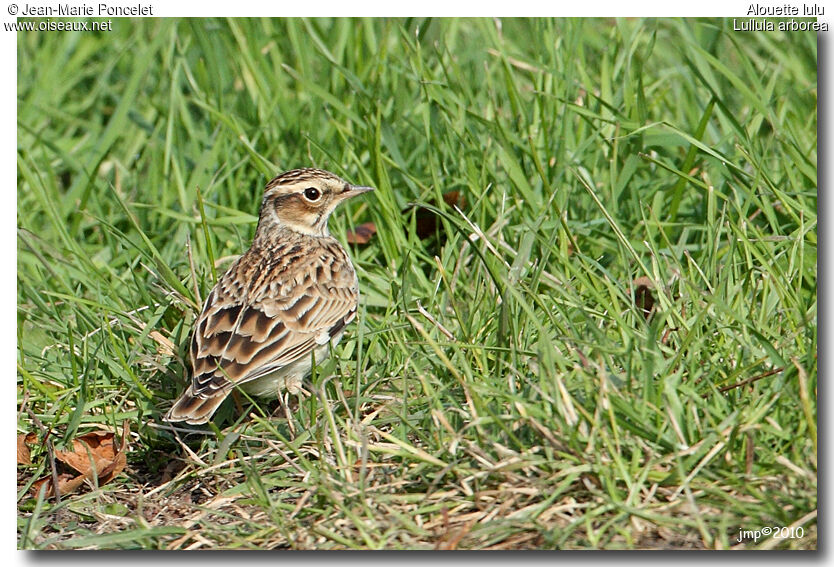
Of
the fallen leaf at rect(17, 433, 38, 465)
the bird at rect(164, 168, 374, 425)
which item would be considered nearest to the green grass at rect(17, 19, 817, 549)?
the fallen leaf at rect(17, 433, 38, 465)

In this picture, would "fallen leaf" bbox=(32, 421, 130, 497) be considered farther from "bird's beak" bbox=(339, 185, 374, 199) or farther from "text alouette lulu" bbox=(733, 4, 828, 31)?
"text alouette lulu" bbox=(733, 4, 828, 31)

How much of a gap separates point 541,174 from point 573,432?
2.07 meters

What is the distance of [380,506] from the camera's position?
431cm

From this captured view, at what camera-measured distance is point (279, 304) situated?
211 inches

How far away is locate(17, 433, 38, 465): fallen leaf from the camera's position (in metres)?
4.99

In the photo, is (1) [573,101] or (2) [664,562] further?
(1) [573,101]

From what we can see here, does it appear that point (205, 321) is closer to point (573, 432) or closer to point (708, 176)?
point (573, 432)

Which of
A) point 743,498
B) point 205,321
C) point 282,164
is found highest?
point 282,164

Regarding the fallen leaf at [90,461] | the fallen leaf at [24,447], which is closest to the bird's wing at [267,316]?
the fallen leaf at [90,461]

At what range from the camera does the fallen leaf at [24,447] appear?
4992mm

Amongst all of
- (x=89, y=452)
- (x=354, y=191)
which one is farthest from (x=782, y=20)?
(x=89, y=452)

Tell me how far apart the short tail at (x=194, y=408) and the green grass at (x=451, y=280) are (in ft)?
0.59

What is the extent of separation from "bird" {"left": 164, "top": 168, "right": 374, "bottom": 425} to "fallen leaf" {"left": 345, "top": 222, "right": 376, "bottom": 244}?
0.32 metres

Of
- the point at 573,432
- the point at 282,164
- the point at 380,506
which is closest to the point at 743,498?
the point at 573,432
